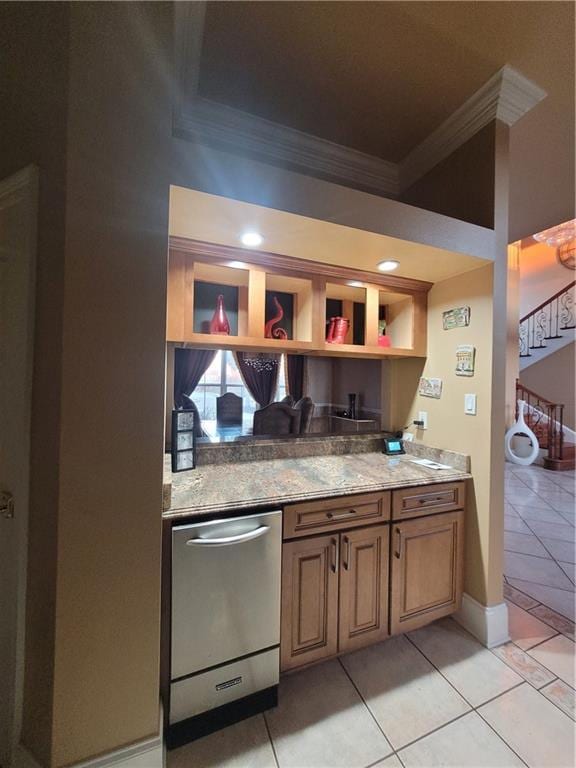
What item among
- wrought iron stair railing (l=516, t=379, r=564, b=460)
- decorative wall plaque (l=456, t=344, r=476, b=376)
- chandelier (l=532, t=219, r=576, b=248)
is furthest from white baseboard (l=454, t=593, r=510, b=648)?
chandelier (l=532, t=219, r=576, b=248)

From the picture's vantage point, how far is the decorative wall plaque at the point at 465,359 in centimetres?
187

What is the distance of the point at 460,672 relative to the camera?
155 centimetres

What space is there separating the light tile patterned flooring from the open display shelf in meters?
1.70

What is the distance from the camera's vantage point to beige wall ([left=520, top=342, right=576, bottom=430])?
6.02 meters

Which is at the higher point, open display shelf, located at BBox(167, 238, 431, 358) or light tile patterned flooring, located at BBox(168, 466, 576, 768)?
open display shelf, located at BBox(167, 238, 431, 358)

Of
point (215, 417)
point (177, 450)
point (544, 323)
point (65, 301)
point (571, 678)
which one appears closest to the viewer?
point (65, 301)

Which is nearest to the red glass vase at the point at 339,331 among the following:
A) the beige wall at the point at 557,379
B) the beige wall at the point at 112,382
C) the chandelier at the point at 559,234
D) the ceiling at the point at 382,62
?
the ceiling at the point at 382,62

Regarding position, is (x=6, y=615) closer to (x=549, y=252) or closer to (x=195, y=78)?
(x=195, y=78)

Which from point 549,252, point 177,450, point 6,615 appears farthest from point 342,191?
point 549,252

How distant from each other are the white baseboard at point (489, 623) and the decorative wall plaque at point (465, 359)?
51.9 inches

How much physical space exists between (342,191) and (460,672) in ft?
7.90

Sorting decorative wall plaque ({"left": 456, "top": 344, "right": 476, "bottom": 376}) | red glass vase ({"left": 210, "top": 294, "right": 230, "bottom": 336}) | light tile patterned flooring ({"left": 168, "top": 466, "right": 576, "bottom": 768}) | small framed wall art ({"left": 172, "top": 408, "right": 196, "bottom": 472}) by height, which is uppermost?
red glass vase ({"left": 210, "top": 294, "right": 230, "bottom": 336})

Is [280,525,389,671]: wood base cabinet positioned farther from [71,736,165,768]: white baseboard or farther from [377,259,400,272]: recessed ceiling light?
[377,259,400,272]: recessed ceiling light

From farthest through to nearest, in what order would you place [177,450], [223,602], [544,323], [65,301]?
1. [544,323]
2. [177,450]
3. [223,602]
4. [65,301]
